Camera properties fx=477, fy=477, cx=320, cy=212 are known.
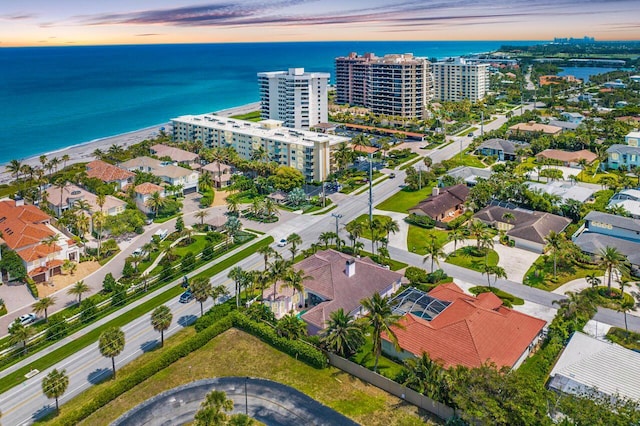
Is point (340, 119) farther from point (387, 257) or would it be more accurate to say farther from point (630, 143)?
point (387, 257)

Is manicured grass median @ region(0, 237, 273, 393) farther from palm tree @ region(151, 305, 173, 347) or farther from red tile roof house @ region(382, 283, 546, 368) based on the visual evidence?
red tile roof house @ region(382, 283, 546, 368)

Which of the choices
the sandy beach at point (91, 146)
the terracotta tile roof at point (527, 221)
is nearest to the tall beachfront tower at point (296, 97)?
the sandy beach at point (91, 146)

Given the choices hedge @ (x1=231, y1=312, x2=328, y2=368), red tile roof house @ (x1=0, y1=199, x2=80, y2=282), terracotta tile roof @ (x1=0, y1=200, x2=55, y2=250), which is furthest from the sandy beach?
hedge @ (x1=231, y1=312, x2=328, y2=368)

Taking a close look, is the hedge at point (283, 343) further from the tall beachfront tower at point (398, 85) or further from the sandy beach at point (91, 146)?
the tall beachfront tower at point (398, 85)

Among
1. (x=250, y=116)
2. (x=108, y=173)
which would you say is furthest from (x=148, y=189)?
(x=250, y=116)

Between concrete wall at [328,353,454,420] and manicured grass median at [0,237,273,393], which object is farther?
manicured grass median at [0,237,273,393]
